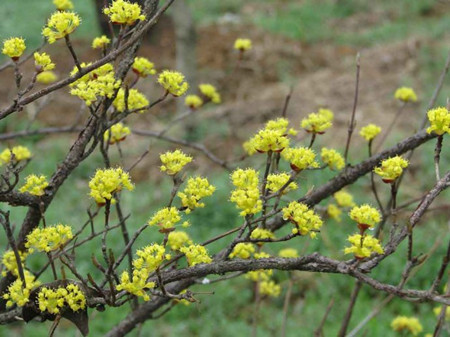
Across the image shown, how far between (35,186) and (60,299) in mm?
365

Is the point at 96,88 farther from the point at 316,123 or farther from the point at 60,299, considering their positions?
the point at 316,123

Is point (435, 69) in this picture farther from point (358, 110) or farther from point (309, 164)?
point (309, 164)

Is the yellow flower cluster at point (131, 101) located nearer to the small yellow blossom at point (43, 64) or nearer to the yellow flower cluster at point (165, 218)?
the small yellow blossom at point (43, 64)

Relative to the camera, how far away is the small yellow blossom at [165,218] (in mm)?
1487

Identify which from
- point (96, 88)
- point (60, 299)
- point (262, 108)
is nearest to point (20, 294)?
point (60, 299)

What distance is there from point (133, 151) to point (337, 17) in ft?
18.0

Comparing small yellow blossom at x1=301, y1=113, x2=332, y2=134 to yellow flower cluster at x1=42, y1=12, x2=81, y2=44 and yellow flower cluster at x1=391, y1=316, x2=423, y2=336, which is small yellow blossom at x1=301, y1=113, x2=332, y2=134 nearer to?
yellow flower cluster at x1=42, y1=12, x2=81, y2=44

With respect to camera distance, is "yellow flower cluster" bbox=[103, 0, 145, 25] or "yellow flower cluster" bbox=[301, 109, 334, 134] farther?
"yellow flower cluster" bbox=[301, 109, 334, 134]

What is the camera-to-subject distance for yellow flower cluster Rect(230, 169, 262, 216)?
1.43 m

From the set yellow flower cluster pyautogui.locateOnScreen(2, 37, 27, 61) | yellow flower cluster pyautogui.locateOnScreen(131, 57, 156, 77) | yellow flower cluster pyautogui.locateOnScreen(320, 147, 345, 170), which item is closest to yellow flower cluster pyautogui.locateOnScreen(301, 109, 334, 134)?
yellow flower cluster pyautogui.locateOnScreen(320, 147, 345, 170)

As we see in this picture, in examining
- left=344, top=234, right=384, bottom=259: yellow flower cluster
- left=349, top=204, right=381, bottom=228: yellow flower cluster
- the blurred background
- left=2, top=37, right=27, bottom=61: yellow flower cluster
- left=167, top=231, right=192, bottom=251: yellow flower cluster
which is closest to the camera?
left=344, top=234, right=384, bottom=259: yellow flower cluster

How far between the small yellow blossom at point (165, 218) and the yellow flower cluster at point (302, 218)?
0.27 meters

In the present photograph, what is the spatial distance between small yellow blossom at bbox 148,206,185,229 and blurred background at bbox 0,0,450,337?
1341 mm

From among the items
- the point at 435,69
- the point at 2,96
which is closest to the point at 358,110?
the point at 435,69
